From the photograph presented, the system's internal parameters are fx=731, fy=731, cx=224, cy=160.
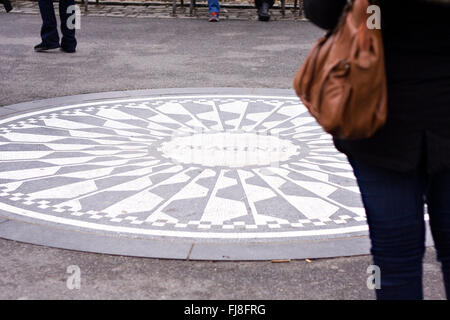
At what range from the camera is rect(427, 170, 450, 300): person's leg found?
2.03 meters

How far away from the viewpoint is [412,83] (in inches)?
75.8

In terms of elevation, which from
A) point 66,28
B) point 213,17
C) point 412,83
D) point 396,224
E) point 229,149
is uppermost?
point 412,83

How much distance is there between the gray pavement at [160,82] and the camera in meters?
3.04

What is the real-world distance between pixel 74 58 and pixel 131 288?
666cm

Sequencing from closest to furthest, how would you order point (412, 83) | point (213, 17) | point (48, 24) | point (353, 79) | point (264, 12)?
point (353, 79) → point (412, 83) → point (48, 24) → point (213, 17) → point (264, 12)

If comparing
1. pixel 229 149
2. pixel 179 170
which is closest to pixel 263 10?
pixel 229 149

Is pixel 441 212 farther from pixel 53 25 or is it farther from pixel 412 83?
pixel 53 25

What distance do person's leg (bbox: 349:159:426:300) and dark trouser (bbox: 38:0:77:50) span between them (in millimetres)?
7949

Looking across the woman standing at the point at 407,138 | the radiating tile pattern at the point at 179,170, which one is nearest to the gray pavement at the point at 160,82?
the radiating tile pattern at the point at 179,170

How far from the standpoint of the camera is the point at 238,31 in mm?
12148

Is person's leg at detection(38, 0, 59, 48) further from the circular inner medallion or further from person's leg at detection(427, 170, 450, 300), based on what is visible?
person's leg at detection(427, 170, 450, 300)

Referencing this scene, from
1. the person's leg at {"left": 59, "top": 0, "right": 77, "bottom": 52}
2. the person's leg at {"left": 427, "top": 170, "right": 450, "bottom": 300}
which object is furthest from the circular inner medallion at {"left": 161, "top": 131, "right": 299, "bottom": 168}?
the person's leg at {"left": 59, "top": 0, "right": 77, "bottom": 52}

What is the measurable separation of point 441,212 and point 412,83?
15.6 inches

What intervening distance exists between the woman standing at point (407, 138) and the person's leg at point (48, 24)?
26.2 ft
